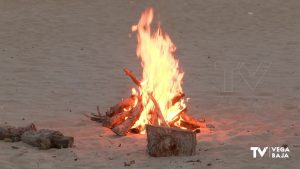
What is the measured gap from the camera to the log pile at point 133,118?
8.40m

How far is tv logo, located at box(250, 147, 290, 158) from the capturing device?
691cm

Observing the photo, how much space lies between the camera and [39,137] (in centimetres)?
751

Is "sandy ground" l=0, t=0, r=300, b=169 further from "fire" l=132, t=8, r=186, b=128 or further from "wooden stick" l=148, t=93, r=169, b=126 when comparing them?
"fire" l=132, t=8, r=186, b=128

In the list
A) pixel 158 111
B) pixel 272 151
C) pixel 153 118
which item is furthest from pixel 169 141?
pixel 153 118

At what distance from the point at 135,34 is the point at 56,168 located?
11.4 meters

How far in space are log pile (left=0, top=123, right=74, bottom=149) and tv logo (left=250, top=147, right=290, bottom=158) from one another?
2.36m

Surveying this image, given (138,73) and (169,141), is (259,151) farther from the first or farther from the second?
(138,73)

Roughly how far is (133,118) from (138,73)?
205 inches

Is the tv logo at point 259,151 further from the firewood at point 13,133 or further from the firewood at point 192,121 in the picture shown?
the firewood at point 13,133

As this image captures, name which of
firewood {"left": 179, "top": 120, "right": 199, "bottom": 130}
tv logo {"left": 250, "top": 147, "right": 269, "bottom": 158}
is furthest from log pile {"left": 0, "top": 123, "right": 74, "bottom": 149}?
tv logo {"left": 250, "top": 147, "right": 269, "bottom": 158}

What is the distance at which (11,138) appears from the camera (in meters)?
7.88

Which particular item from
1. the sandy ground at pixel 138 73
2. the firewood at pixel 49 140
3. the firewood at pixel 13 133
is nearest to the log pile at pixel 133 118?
the sandy ground at pixel 138 73

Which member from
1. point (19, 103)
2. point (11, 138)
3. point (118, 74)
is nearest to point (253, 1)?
point (118, 74)

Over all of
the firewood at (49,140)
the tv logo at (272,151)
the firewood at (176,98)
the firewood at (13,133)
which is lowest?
the tv logo at (272,151)
